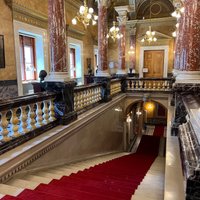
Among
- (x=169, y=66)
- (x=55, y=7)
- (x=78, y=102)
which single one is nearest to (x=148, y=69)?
(x=169, y=66)

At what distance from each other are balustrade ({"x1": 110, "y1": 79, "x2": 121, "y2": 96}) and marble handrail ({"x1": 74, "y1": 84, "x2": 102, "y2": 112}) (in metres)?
1.07

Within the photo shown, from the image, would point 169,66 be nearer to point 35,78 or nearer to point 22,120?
point 35,78

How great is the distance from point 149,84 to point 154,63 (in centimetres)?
472

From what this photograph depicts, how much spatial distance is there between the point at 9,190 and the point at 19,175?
1.64ft

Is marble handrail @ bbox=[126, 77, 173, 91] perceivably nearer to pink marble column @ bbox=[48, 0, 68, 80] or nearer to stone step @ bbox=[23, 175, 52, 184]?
pink marble column @ bbox=[48, 0, 68, 80]

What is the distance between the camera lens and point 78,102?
4824mm

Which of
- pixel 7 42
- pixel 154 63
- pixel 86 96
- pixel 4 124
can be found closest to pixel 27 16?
pixel 7 42

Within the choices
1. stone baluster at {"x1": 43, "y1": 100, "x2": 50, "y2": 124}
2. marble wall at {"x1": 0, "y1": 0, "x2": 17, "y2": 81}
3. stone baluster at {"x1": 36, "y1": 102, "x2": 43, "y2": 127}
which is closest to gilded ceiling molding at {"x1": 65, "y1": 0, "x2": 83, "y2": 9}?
marble wall at {"x1": 0, "y1": 0, "x2": 17, "y2": 81}

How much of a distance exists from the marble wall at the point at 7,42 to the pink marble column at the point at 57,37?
8.42 feet

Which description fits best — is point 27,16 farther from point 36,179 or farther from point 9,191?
point 9,191

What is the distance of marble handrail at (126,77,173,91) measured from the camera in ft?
28.2

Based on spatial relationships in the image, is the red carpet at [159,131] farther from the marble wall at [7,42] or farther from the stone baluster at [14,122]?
the stone baluster at [14,122]

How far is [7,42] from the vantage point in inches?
233

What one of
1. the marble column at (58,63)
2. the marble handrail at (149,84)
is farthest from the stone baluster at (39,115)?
the marble handrail at (149,84)
